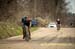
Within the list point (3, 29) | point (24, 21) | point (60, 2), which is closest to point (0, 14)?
point (3, 29)

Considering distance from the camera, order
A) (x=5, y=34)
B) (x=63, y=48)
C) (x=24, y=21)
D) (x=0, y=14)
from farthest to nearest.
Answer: (x=0, y=14) → (x=5, y=34) → (x=24, y=21) → (x=63, y=48)

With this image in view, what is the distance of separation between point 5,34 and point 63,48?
12.8 metres

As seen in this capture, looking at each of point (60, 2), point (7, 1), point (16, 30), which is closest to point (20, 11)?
point (7, 1)

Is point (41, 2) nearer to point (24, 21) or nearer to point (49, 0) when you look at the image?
point (49, 0)

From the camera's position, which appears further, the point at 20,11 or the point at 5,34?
the point at 20,11

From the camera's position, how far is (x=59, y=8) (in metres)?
123

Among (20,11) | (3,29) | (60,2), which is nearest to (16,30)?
(3,29)

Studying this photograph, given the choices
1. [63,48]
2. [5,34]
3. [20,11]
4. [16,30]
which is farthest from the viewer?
[20,11]

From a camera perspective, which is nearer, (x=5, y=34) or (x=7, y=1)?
(x=5, y=34)

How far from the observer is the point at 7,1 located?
5109 cm

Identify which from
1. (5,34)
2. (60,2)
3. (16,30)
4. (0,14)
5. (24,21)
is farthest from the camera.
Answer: (60,2)

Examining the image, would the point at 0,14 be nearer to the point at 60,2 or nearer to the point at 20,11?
the point at 20,11

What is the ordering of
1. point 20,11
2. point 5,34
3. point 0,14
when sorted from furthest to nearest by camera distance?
1. point 20,11
2. point 0,14
3. point 5,34

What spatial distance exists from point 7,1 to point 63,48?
29254 mm
